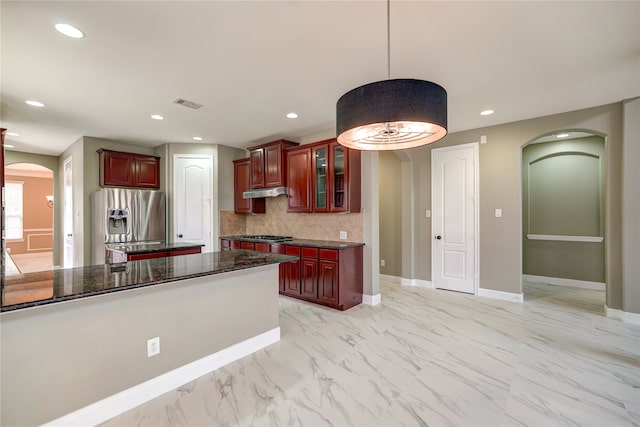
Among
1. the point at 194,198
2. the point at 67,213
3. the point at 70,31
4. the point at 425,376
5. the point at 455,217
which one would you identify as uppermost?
the point at 70,31

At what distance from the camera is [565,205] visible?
513cm

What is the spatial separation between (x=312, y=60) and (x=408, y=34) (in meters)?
0.79

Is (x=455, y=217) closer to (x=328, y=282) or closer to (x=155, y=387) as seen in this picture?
(x=328, y=282)

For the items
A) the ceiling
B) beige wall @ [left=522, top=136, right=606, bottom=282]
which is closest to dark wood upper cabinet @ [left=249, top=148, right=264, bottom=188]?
the ceiling

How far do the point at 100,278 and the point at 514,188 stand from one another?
15.8 feet

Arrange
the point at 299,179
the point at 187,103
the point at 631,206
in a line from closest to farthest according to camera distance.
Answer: the point at 631,206 < the point at 187,103 < the point at 299,179

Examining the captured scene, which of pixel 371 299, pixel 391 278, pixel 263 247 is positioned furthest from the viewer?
pixel 391 278

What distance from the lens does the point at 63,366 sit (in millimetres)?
1676

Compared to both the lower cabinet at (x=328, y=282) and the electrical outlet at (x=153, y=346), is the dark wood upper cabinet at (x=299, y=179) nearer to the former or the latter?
the lower cabinet at (x=328, y=282)

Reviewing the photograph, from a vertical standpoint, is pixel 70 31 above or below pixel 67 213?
above

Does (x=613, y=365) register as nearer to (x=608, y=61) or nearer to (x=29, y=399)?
(x=608, y=61)

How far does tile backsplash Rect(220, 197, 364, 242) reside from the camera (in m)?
4.38

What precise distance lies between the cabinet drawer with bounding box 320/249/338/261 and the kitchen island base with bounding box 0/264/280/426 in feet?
4.61

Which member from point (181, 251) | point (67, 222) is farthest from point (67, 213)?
point (181, 251)
